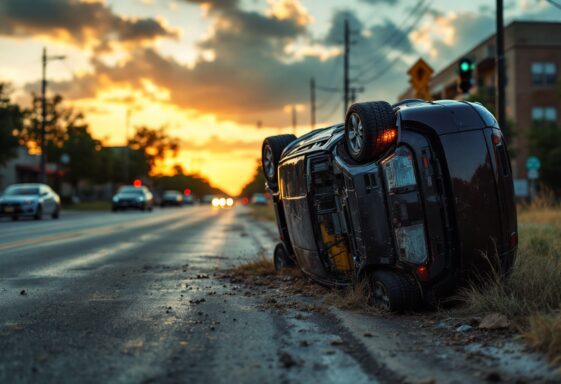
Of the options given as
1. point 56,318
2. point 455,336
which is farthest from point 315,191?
point 56,318

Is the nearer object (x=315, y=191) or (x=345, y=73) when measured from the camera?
A: (x=315, y=191)

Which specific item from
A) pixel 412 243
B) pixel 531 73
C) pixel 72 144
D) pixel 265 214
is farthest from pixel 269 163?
pixel 72 144

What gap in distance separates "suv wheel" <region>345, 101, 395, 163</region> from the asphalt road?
1496 mm

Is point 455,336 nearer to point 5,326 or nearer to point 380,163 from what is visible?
point 380,163

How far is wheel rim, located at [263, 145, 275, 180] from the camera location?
863 centimetres

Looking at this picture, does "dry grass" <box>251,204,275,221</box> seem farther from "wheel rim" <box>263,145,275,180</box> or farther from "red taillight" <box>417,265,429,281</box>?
"red taillight" <box>417,265,429,281</box>

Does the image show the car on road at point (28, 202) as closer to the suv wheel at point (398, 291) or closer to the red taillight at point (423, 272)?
the suv wheel at point (398, 291)

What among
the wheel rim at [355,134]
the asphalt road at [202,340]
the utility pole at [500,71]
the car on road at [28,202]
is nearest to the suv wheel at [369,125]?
the wheel rim at [355,134]

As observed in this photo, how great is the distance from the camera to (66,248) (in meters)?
13.1

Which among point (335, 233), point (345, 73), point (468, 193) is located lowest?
point (335, 233)

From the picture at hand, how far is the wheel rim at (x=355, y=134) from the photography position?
593 cm

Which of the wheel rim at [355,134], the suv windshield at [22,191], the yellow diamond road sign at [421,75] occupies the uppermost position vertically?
the yellow diamond road sign at [421,75]

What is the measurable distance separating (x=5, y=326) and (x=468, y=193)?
411cm

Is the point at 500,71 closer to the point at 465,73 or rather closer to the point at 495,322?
the point at 465,73
